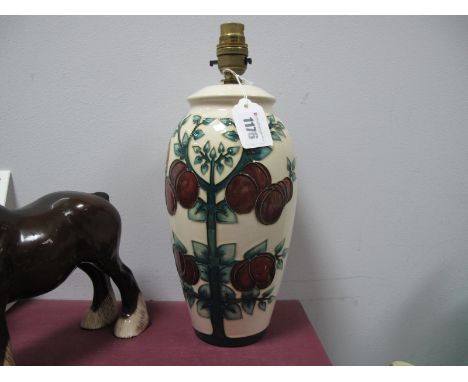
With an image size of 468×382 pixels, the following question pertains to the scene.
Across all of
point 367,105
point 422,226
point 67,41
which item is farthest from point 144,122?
point 422,226

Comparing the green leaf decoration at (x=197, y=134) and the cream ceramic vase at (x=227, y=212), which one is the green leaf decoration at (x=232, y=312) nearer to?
the cream ceramic vase at (x=227, y=212)

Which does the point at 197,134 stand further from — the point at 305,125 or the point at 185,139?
the point at 305,125

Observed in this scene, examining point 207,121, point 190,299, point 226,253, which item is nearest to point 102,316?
point 190,299

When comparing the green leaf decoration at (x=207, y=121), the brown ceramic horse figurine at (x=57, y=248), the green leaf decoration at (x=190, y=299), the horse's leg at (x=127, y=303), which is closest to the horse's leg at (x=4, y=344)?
the brown ceramic horse figurine at (x=57, y=248)

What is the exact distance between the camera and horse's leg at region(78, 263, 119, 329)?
696 mm

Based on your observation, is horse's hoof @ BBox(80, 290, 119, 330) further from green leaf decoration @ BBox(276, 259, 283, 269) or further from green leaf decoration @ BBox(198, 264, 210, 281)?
green leaf decoration @ BBox(276, 259, 283, 269)

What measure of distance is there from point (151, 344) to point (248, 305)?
17cm

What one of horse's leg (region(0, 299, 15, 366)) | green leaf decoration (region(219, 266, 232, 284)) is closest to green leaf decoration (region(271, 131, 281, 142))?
green leaf decoration (region(219, 266, 232, 284))

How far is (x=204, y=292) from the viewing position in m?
0.62

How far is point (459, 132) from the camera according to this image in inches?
32.5

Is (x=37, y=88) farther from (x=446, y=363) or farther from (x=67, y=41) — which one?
(x=446, y=363)

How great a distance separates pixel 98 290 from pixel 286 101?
0.51 m

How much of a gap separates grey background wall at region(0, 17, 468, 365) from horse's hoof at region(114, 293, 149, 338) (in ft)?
0.52

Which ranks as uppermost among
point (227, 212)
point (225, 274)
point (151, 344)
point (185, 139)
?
point (185, 139)
